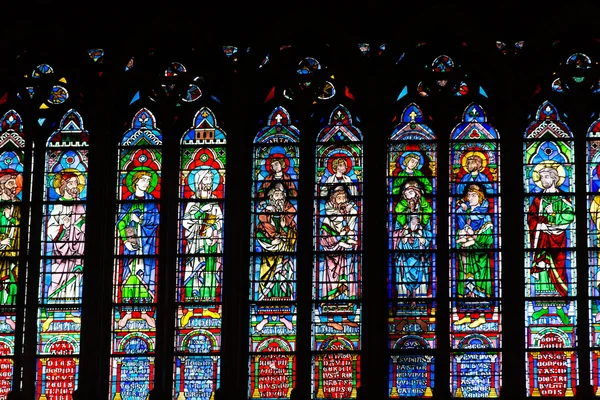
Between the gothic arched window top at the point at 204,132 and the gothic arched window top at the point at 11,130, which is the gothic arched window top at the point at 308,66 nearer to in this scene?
the gothic arched window top at the point at 204,132

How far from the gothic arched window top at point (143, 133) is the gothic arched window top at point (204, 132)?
1.10 ft

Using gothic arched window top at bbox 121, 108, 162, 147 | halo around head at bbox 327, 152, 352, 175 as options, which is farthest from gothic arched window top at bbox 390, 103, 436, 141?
gothic arched window top at bbox 121, 108, 162, 147

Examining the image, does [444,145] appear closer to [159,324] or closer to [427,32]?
[427,32]

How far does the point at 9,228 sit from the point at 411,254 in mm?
4622

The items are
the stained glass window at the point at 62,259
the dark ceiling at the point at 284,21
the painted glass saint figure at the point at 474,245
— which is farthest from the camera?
the dark ceiling at the point at 284,21

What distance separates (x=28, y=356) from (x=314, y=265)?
336cm

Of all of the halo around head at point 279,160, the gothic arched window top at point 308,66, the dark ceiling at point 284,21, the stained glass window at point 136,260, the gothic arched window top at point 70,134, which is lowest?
the stained glass window at point 136,260

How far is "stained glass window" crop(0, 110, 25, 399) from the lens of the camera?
1809cm

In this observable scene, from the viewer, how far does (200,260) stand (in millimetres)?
18188

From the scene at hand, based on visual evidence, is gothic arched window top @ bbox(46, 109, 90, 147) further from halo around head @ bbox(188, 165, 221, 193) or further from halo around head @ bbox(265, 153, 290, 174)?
halo around head @ bbox(265, 153, 290, 174)

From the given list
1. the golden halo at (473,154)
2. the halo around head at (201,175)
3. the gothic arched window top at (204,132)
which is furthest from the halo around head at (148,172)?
the golden halo at (473,154)

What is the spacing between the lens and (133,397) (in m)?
17.8

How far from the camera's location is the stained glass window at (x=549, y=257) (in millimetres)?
17578

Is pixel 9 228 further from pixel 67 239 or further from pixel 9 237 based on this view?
pixel 67 239
